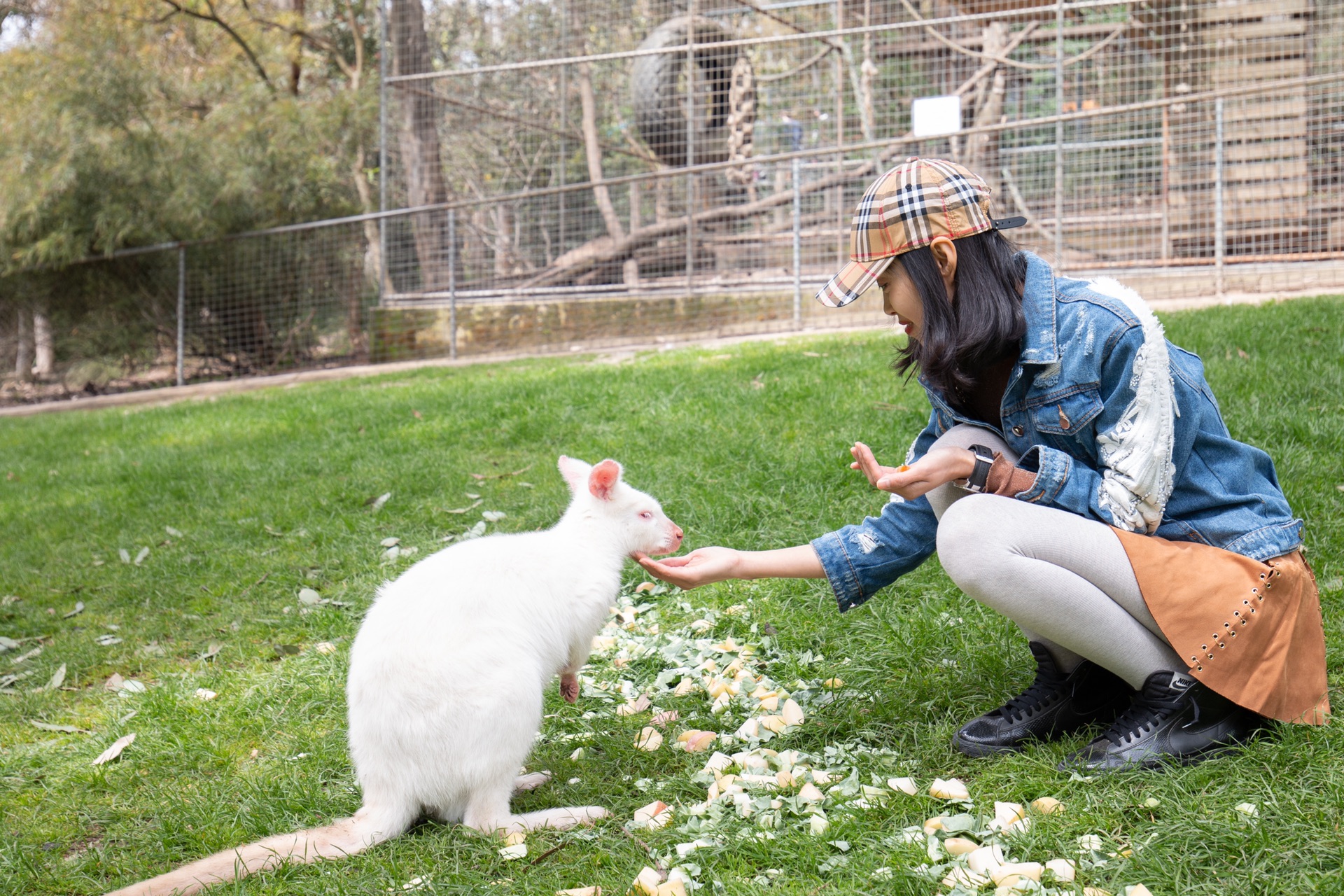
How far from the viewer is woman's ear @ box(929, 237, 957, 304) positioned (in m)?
2.27

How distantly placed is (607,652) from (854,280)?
64.8 inches

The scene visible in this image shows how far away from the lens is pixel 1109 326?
89.4 inches

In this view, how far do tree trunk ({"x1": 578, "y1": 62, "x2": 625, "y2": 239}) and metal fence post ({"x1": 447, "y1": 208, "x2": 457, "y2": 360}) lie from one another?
4.47 feet

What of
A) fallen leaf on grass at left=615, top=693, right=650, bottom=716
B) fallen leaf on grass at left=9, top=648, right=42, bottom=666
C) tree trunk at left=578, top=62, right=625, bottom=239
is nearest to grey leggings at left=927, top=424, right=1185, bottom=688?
fallen leaf on grass at left=615, top=693, right=650, bottom=716

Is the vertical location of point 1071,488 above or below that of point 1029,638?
above

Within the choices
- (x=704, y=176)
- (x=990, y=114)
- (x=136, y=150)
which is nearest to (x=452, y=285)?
(x=704, y=176)

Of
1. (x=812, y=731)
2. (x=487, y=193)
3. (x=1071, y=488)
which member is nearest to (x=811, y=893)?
(x=812, y=731)

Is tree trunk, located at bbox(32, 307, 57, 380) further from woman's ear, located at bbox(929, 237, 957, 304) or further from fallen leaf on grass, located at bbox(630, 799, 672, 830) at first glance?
woman's ear, located at bbox(929, 237, 957, 304)

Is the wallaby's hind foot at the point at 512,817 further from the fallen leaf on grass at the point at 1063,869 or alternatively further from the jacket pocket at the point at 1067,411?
the jacket pocket at the point at 1067,411

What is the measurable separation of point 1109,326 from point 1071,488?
35cm

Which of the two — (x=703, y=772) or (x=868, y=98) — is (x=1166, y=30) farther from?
(x=703, y=772)

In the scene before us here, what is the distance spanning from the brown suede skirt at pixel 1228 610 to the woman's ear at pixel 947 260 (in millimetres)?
622

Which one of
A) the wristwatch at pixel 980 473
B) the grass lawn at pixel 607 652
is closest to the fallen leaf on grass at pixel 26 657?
the grass lawn at pixel 607 652

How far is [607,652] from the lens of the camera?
137 inches
